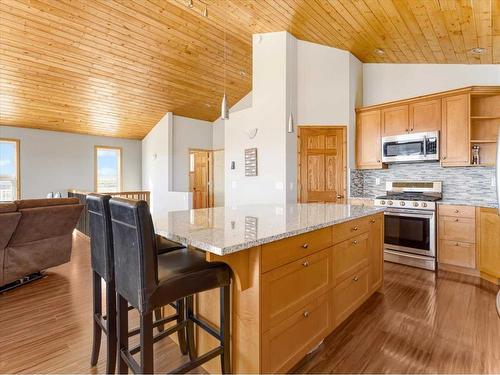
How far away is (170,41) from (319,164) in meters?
3.21

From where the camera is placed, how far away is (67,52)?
469 cm

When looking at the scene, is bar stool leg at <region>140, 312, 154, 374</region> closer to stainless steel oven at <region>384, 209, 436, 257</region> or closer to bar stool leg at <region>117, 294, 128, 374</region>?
bar stool leg at <region>117, 294, 128, 374</region>

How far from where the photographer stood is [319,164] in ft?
16.0

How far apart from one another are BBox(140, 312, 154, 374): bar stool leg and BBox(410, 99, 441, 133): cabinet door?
4.35m

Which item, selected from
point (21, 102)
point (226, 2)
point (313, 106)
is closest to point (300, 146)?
point (313, 106)

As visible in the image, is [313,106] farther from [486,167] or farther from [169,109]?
[169,109]

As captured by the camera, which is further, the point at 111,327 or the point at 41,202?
the point at 41,202

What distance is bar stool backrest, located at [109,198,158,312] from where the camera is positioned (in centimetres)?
132

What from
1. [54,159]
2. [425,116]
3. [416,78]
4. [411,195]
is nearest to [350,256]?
[411,195]

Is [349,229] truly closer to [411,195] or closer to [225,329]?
[225,329]

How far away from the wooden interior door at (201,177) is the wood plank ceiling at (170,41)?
2.00 metres

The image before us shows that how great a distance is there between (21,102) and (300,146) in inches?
213

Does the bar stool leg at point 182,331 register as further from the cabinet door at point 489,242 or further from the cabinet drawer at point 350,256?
the cabinet door at point 489,242

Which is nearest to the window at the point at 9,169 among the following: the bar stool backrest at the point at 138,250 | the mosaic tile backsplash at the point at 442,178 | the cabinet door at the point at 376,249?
the bar stool backrest at the point at 138,250
